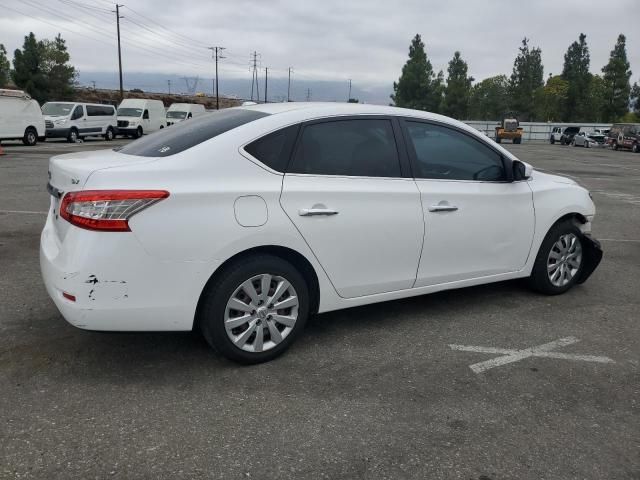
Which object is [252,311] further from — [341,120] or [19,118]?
[19,118]

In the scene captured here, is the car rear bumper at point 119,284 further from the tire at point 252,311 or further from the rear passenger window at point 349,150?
the rear passenger window at point 349,150

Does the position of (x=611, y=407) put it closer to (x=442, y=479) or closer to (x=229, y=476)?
(x=442, y=479)

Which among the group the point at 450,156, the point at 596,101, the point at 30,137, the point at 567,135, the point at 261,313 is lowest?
the point at 30,137

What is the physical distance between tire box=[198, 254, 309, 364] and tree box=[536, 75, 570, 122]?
274 ft

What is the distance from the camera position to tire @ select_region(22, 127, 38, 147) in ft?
75.9

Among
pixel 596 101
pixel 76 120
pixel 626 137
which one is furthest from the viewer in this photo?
pixel 596 101

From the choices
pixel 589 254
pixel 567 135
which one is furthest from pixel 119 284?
pixel 567 135

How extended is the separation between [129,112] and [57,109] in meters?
6.07

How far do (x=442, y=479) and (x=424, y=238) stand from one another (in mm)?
1904

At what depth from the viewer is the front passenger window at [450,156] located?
4.21 meters

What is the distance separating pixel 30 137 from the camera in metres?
23.4

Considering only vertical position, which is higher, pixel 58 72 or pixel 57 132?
pixel 58 72

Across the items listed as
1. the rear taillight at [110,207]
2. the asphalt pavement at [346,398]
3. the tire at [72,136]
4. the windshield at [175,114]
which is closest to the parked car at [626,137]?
the windshield at [175,114]

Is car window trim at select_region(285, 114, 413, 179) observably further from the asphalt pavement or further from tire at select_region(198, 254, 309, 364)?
the asphalt pavement
